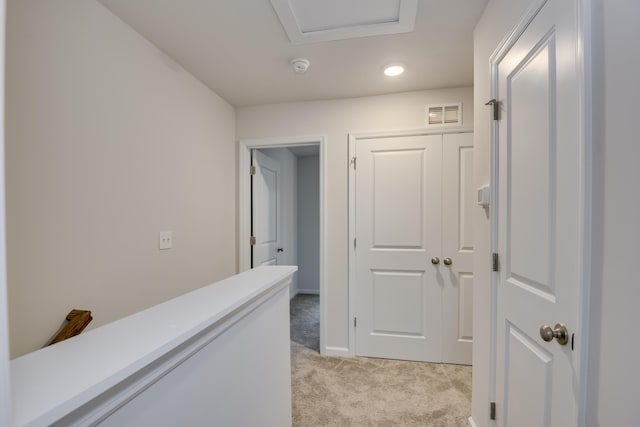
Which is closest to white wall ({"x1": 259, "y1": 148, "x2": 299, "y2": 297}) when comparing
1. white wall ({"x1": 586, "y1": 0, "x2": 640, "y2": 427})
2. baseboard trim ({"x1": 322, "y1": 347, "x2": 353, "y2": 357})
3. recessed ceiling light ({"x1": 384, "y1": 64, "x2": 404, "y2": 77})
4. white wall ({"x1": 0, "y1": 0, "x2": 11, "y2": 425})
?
baseboard trim ({"x1": 322, "y1": 347, "x2": 353, "y2": 357})

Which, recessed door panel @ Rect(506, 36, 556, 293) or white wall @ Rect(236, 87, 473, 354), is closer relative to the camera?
recessed door panel @ Rect(506, 36, 556, 293)

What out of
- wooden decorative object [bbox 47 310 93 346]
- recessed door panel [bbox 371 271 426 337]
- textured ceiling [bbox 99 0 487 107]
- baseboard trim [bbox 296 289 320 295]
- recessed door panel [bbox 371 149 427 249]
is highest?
textured ceiling [bbox 99 0 487 107]

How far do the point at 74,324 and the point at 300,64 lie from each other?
198 cm

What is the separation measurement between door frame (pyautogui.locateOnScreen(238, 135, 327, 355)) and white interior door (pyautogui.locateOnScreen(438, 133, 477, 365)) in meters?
1.05

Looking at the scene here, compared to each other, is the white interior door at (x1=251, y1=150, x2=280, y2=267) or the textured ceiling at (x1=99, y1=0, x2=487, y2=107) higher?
the textured ceiling at (x1=99, y1=0, x2=487, y2=107)

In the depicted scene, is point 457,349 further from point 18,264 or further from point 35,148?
point 35,148

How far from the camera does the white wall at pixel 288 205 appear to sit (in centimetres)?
405

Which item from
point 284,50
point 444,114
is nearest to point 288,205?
point 444,114

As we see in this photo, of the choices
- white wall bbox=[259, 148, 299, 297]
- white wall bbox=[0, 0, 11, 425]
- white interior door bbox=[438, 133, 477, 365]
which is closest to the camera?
white wall bbox=[0, 0, 11, 425]

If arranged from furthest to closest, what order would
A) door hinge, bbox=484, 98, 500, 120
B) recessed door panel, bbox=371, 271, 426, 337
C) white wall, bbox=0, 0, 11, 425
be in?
recessed door panel, bbox=371, 271, 426, 337, door hinge, bbox=484, 98, 500, 120, white wall, bbox=0, 0, 11, 425

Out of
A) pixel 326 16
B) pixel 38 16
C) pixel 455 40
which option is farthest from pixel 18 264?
pixel 455 40

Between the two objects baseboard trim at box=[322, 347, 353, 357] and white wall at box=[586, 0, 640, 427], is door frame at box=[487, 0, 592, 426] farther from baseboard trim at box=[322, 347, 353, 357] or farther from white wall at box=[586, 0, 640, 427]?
baseboard trim at box=[322, 347, 353, 357]

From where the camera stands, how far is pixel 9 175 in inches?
44.7

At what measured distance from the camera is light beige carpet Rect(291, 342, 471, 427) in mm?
1888
